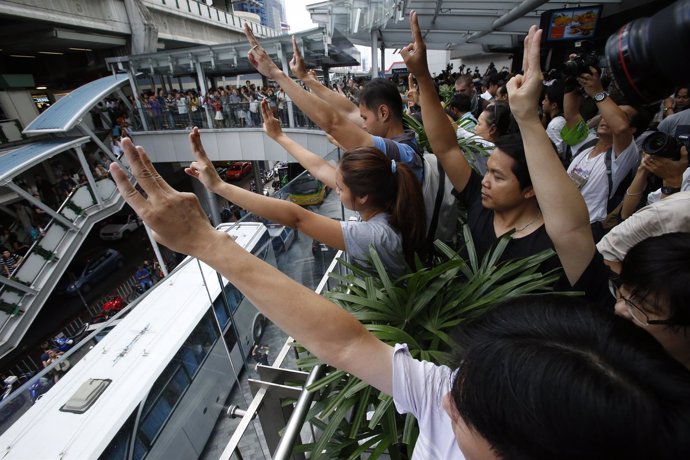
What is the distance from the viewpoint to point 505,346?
518 mm

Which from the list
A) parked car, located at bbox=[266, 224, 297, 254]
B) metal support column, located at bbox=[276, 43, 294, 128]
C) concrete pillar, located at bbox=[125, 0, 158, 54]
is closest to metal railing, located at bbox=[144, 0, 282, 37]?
concrete pillar, located at bbox=[125, 0, 158, 54]

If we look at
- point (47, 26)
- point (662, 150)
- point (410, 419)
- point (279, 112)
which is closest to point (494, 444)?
point (410, 419)

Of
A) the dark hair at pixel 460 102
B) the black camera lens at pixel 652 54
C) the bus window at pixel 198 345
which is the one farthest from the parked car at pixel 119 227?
the black camera lens at pixel 652 54

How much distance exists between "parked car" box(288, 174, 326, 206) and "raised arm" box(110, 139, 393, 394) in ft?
6.52

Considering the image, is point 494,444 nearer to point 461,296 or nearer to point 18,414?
point 461,296

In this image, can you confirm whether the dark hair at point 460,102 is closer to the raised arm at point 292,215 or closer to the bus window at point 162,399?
the raised arm at point 292,215

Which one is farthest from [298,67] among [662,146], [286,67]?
[286,67]

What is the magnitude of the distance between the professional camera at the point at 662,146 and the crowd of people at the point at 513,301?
0.13 feet

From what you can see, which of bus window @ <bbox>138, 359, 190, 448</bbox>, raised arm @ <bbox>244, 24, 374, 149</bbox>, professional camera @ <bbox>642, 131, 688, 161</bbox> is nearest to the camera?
professional camera @ <bbox>642, 131, 688, 161</bbox>

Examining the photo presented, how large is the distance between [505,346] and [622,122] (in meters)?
2.03

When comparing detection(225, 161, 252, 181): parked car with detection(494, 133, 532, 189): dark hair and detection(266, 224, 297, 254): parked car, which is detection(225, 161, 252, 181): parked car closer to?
detection(266, 224, 297, 254): parked car

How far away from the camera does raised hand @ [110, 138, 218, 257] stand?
0.78 m

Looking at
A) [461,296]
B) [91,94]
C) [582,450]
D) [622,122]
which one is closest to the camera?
[582,450]

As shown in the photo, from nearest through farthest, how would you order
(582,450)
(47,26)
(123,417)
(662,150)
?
1. (582,450)
2. (662,150)
3. (123,417)
4. (47,26)
